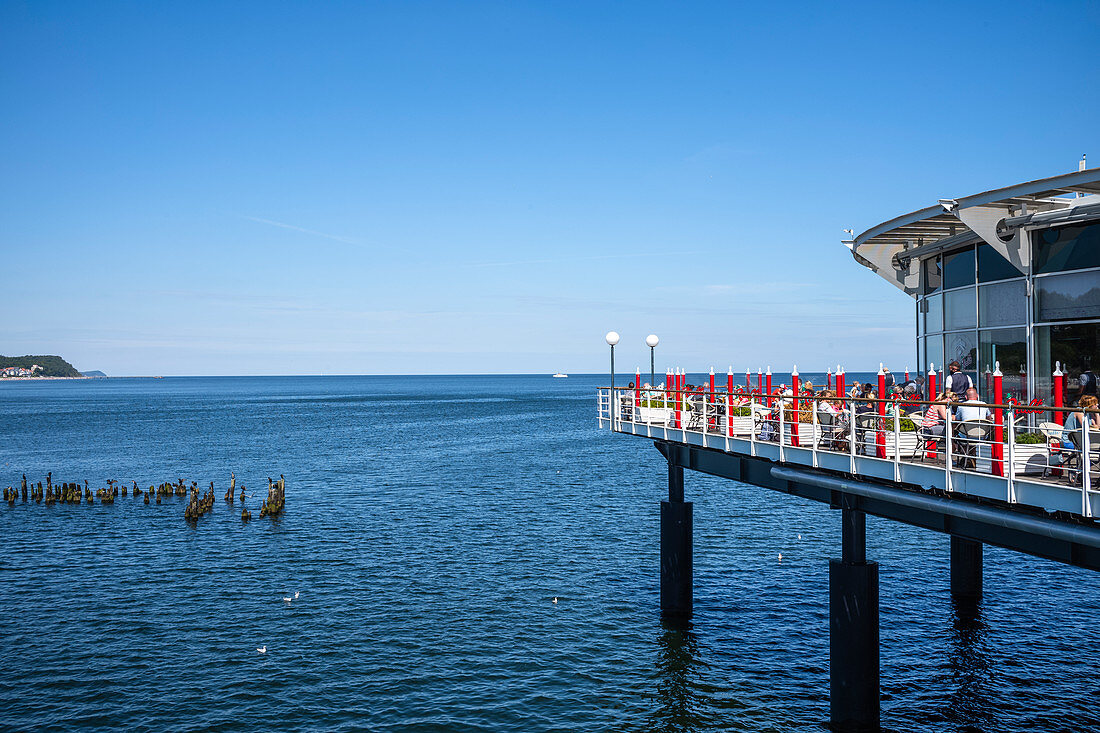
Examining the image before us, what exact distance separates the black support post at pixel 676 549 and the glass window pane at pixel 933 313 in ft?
22.2

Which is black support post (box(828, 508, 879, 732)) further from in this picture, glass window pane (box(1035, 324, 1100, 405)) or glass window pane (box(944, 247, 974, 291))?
glass window pane (box(944, 247, 974, 291))

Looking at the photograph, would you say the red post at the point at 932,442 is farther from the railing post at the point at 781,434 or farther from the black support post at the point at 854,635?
the railing post at the point at 781,434

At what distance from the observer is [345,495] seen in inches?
1785

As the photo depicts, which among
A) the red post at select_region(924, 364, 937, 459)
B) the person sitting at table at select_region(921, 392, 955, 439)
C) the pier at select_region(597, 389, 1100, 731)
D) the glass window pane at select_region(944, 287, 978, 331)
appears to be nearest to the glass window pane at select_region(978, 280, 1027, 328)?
the glass window pane at select_region(944, 287, 978, 331)

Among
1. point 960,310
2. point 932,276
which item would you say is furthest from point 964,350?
point 932,276

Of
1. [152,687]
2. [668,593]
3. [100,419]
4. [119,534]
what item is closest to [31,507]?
[119,534]

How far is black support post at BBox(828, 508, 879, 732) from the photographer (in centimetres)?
1418

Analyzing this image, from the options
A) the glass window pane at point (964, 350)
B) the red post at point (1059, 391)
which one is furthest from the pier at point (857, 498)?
the glass window pane at point (964, 350)

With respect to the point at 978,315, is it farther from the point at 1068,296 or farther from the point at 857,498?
the point at 857,498

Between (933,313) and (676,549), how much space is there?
27.5ft

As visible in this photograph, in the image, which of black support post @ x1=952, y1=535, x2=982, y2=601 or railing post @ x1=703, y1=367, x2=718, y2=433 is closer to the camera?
railing post @ x1=703, y1=367, x2=718, y2=433

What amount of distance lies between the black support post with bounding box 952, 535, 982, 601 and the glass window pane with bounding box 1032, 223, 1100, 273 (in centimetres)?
1126

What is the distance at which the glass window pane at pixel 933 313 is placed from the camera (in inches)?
722

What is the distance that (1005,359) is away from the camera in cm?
1582
